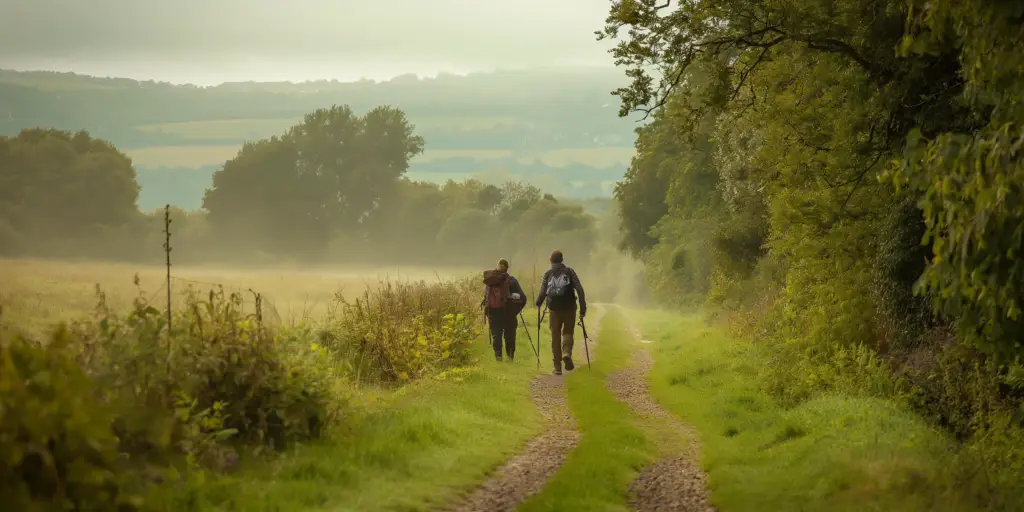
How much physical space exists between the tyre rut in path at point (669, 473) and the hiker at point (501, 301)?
4.79 meters

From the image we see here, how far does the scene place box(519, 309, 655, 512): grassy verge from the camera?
370 inches

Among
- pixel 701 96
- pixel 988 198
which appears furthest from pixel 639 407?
pixel 988 198

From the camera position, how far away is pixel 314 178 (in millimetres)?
104750

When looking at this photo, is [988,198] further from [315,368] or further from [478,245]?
[478,245]

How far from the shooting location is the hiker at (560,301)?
66.7 ft

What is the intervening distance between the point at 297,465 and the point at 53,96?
317 feet

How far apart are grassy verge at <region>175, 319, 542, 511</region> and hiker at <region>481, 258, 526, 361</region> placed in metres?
5.74

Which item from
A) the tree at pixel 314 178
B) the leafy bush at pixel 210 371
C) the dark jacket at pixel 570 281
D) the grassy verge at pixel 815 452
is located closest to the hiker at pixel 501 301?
the dark jacket at pixel 570 281

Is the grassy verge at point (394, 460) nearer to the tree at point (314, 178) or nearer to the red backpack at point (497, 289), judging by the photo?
the red backpack at point (497, 289)

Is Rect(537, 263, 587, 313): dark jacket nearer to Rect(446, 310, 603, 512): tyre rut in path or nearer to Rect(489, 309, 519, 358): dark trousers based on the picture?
Rect(489, 309, 519, 358): dark trousers

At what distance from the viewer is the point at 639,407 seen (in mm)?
16547

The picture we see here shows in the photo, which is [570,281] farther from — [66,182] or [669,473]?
[66,182]

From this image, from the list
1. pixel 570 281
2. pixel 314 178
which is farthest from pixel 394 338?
pixel 314 178

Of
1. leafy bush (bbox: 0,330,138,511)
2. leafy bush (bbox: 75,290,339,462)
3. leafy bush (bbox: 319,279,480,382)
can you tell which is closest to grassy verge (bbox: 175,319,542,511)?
leafy bush (bbox: 75,290,339,462)
